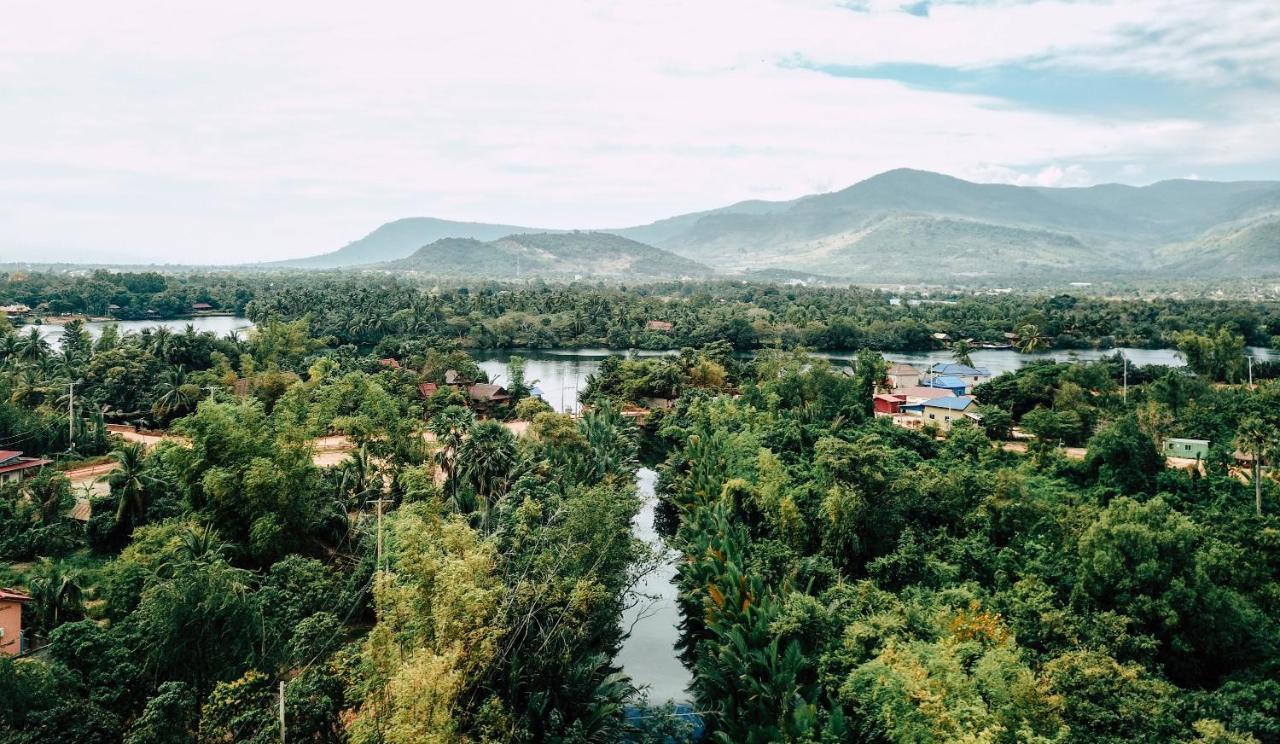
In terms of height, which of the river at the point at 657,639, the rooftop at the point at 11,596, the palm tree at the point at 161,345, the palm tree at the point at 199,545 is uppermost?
the palm tree at the point at 161,345

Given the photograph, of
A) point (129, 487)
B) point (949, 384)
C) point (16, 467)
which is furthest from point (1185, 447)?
point (16, 467)

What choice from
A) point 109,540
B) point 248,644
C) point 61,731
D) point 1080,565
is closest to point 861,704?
point 1080,565

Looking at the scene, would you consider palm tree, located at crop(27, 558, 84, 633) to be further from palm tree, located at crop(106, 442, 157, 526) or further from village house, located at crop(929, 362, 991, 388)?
village house, located at crop(929, 362, 991, 388)

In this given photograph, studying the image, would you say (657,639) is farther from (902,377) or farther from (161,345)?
(902,377)

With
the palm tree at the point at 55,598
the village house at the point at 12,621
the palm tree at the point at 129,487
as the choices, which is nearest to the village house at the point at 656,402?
the palm tree at the point at 129,487

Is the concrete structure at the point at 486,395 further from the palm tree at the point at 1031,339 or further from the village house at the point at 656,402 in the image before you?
the palm tree at the point at 1031,339

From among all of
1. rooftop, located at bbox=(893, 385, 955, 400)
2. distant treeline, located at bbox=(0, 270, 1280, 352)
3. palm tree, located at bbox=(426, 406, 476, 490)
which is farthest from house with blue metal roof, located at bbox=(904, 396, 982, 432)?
distant treeline, located at bbox=(0, 270, 1280, 352)
